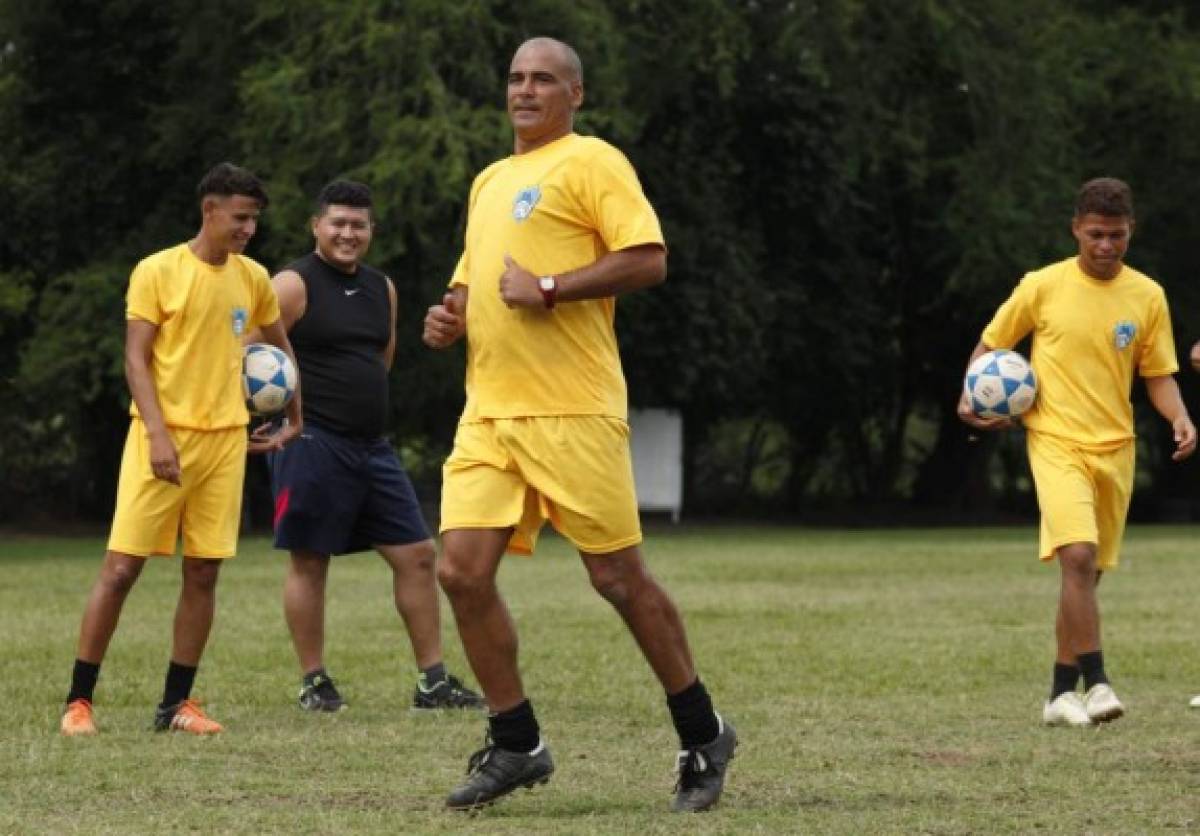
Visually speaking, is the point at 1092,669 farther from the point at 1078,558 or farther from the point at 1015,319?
the point at 1015,319

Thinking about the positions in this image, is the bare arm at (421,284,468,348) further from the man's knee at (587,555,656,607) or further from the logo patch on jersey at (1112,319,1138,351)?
the logo patch on jersey at (1112,319,1138,351)

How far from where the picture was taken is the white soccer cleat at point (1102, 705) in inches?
422

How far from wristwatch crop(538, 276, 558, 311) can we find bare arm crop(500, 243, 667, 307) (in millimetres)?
10

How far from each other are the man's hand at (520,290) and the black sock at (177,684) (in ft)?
11.1

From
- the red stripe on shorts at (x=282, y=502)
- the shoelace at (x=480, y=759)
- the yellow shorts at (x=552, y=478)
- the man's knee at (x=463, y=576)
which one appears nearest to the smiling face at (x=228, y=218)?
the red stripe on shorts at (x=282, y=502)

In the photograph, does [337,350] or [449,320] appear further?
[337,350]

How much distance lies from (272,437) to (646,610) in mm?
3425

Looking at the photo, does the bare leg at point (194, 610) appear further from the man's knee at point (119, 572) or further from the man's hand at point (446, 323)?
the man's hand at point (446, 323)

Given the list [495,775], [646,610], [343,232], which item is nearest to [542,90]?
[646,610]

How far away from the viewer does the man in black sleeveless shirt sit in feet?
38.1

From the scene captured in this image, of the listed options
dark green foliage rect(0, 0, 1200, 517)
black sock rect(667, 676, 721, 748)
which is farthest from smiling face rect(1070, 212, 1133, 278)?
dark green foliage rect(0, 0, 1200, 517)

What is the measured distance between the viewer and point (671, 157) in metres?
40.5

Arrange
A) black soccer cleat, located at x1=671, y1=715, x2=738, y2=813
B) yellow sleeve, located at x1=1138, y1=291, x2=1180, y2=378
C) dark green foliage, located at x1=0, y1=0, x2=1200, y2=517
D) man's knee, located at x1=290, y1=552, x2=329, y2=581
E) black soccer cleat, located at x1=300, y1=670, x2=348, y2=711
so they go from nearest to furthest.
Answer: black soccer cleat, located at x1=671, y1=715, x2=738, y2=813, yellow sleeve, located at x1=1138, y1=291, x2=1180, y2=378, black soccer cleat, located at x1=300, y1=670, x2=348, y2=711, man's knee, located at x1=290, y1=552, x2=329, y2=581, dark green foliage, located at x1=0, y1=0, x2=1200, y2=517

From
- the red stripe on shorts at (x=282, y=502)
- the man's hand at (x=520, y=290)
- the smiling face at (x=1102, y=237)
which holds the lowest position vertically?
the red stripe on shorts at (x=282, y=502)
